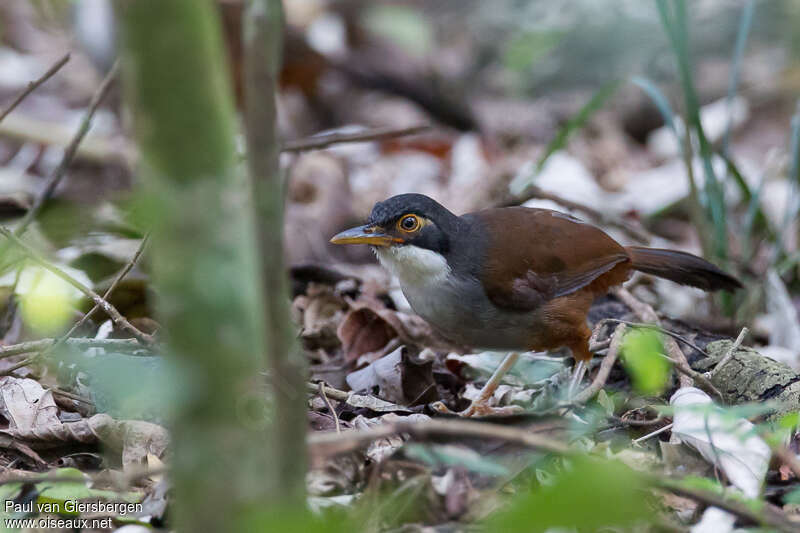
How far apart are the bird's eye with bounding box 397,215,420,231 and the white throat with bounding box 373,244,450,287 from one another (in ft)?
0.25

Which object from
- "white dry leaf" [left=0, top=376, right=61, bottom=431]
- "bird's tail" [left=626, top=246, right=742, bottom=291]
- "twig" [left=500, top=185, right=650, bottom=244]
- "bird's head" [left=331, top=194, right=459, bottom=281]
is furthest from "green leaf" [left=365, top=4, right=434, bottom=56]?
"white dry leaf" [left=0, top=376, right=61, bottom=431]

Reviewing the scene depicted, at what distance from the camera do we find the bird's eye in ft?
12.9

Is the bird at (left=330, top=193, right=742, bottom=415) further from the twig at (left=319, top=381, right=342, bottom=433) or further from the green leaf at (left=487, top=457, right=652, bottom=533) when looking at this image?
the green leaf at (left=487, top=457, right=652, bottom=533)

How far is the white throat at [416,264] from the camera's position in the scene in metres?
3.94

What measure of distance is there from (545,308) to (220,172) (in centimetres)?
261

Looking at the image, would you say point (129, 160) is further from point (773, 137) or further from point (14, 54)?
point (773, 137)

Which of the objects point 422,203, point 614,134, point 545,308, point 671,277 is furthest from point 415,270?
point 614,134

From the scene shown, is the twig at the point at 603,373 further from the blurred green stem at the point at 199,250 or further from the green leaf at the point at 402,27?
the green leaf at the point at 402,27

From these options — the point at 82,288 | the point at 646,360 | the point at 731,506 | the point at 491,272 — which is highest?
the point at 646,360

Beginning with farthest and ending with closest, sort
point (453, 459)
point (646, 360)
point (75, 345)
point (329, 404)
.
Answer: point (75, 345)
point (329, 404)
point (453, 459)
point (646, 360)

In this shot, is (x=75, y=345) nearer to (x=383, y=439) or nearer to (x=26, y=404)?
(x=26, y=404)

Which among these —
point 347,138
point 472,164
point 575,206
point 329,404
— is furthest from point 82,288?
point 472,164

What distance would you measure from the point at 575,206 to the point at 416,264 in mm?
1272

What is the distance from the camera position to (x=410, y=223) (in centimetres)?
396
